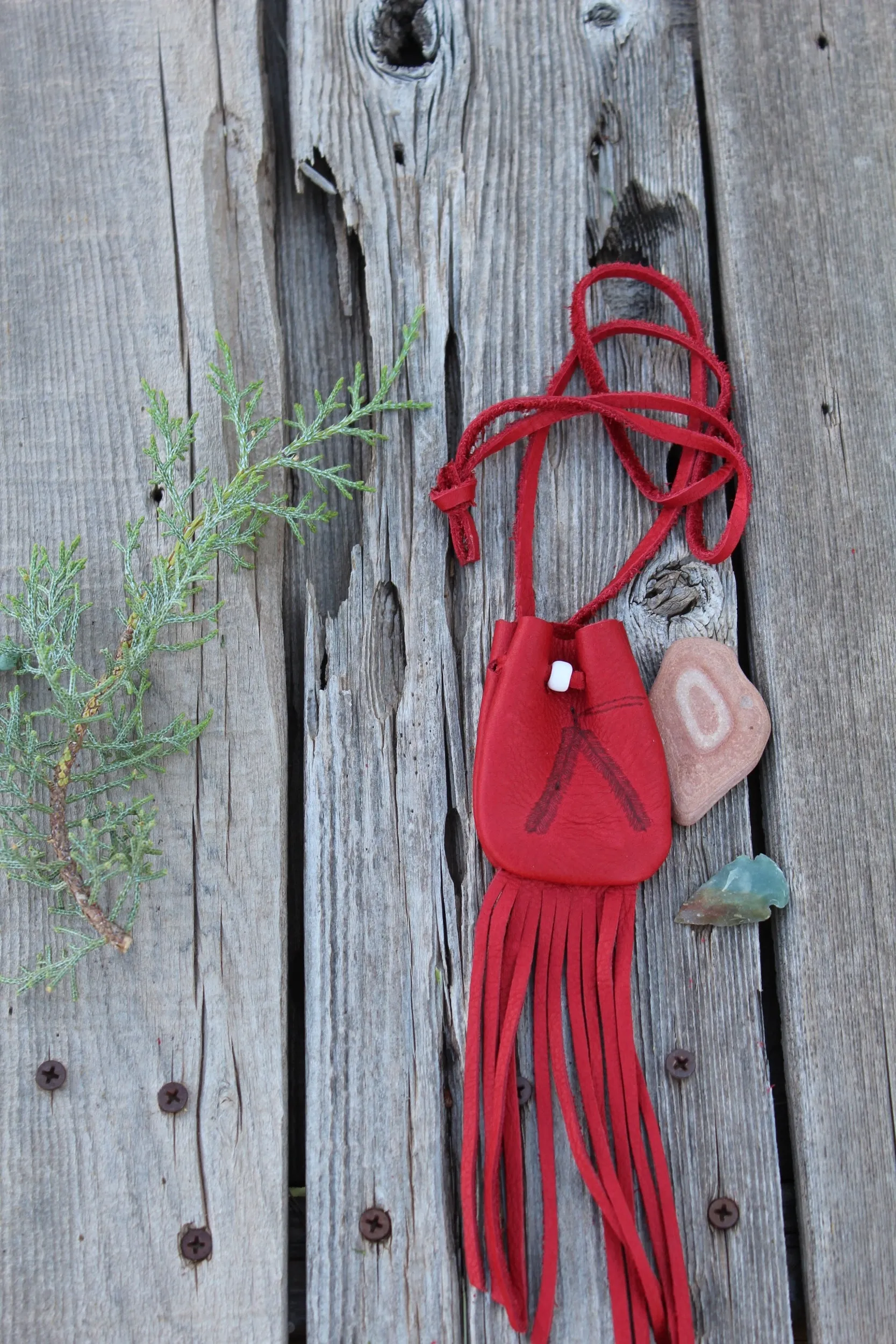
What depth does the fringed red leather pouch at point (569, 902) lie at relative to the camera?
4.28 feet

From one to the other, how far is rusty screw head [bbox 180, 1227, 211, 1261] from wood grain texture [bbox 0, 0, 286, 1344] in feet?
0.04

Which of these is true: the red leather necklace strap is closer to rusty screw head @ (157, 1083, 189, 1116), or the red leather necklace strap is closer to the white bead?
the white bead

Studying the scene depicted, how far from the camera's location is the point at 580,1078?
52.6 inches

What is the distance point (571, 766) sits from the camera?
4.69ft

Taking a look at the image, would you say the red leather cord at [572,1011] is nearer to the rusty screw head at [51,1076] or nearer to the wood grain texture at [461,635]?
the wood grain texture at [461,635]

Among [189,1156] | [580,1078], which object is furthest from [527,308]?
[189,1156]

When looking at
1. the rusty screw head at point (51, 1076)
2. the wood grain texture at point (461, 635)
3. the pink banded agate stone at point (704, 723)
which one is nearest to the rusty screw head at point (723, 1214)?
the wood grain texture at point (461, 635)

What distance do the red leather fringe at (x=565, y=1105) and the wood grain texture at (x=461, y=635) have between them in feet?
0.18

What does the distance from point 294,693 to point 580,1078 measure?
733mm

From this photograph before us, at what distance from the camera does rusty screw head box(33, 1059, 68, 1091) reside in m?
1.41

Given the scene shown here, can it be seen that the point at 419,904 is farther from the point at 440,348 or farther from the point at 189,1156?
the point at 440,348

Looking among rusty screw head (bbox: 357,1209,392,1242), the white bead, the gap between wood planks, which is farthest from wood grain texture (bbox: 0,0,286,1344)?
the gap between wood planks

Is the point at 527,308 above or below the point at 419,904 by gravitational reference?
above

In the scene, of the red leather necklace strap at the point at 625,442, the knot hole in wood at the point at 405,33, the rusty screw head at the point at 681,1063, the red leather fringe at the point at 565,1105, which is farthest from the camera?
the knot hole in wood at the point at 405,33
